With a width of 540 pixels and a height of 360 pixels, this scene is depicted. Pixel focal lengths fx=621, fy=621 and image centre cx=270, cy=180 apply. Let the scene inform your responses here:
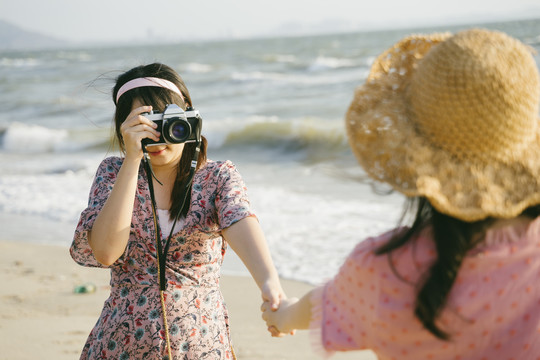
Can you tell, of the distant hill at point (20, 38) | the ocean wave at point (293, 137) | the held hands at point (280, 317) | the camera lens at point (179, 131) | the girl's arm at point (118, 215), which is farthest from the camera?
the distant hill at point (20, 38)

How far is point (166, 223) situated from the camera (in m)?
1.83

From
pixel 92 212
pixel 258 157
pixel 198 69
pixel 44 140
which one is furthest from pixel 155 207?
pixel 198 69

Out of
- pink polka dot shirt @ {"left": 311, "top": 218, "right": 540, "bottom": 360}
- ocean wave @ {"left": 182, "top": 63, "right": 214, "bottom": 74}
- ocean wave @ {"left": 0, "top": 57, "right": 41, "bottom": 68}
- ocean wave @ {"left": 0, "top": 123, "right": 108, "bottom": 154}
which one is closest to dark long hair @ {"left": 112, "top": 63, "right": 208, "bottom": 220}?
pink polka dot shirt @ {"left": 311, "top": 218, "right": 540, "bottom": 360}

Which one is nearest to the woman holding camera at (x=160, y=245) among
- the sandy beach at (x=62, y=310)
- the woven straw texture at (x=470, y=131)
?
the woven straw texture at (x=470, y=131)

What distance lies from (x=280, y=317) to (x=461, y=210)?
0.66 meters

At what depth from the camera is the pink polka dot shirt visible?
1.13 m

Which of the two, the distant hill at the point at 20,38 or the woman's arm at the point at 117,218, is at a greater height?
the woman's arm at the point at 117,218

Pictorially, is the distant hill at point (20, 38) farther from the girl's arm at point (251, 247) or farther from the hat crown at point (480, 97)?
the hat crown at point (480, 97)

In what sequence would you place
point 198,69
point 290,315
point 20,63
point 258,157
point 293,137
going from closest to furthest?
point 290,315 → point 258,157 → point 293,137 → point 198,69 → point 20,63

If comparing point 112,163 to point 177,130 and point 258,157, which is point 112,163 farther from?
point 258,157

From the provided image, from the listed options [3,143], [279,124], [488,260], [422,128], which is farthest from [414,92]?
[3,143]

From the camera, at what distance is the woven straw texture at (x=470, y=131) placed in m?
1.10

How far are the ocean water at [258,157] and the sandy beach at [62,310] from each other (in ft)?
1.32

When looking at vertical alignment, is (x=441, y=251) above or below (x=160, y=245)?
above
